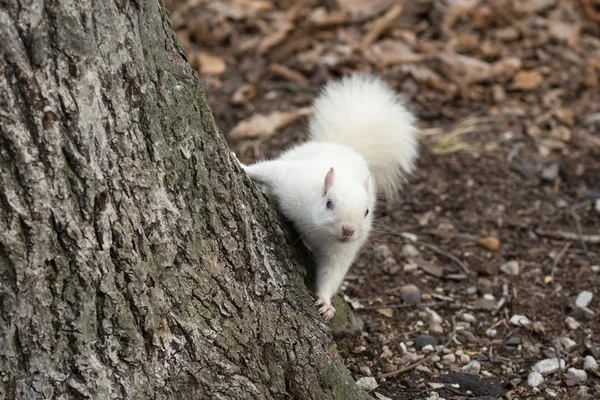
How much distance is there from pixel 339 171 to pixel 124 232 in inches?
44.4

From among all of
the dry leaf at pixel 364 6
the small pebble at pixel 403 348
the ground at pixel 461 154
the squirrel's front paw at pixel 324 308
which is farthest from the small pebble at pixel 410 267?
the dry leaf at pixel 364 6

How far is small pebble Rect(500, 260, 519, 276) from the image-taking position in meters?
3.61

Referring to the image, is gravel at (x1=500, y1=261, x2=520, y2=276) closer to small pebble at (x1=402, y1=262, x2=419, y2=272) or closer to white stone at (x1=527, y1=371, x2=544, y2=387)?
small pebble at (x1=402, y1=262, x2=419, y2=272)

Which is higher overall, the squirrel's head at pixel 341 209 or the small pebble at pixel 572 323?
the squirrel's head at pixel 341 209

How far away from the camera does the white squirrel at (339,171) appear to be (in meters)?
2.63

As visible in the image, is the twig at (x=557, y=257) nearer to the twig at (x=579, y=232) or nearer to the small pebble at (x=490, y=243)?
the twig at (x=579, y=232)

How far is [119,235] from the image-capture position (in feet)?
6.05

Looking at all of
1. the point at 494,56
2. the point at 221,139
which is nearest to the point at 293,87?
the point at 494,56

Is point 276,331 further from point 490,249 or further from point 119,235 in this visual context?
point 490,249

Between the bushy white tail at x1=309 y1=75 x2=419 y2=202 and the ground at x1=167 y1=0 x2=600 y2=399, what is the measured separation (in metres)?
0.39

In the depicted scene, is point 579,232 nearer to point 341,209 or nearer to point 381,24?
point 341,209

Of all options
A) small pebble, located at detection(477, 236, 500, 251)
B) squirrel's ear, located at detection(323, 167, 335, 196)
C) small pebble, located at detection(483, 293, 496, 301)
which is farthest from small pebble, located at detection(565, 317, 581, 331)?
squirrel's ear, located at detection(323, 167, 335, 196)

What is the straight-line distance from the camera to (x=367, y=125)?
10.5 feet

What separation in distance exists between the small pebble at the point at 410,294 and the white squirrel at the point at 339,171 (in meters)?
0.50
